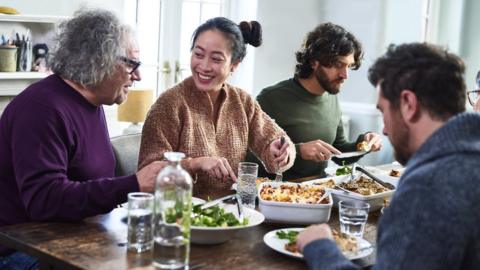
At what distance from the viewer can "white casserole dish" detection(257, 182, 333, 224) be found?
2.10m

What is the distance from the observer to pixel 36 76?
11.8 ft

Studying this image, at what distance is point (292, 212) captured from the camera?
6.91 feet

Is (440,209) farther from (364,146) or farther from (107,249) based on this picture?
(364,146)

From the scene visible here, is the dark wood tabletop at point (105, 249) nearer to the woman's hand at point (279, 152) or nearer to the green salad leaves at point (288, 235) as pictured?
the green salad leaves at point (288, 235)

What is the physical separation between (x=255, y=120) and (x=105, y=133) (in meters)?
0.76

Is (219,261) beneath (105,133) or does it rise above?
beneath

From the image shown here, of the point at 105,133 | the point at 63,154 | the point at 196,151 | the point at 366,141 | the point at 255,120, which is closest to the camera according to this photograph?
the point at 63,154

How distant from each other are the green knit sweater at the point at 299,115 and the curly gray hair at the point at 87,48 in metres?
1.18

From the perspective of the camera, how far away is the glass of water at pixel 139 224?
70.1 inches

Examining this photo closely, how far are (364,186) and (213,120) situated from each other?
649mm

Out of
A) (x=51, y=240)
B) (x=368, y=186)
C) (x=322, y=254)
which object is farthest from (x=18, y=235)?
(x=368, y=186)

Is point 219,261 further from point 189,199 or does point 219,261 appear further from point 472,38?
point 472,38

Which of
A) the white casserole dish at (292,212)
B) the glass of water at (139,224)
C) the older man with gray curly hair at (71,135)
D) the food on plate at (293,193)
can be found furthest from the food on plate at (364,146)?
the glass of water at (139,224)

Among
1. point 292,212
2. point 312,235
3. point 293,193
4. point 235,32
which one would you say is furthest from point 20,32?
point 312,235
